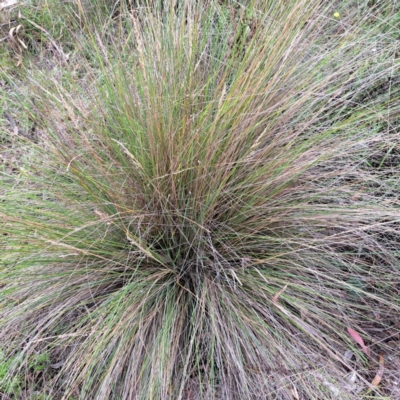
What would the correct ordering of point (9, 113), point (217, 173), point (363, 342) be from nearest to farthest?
point (217, 173), point (363, 342), point (9, 113)

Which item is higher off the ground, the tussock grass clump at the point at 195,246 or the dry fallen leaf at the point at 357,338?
the tussock grass clump at the point at 195,246

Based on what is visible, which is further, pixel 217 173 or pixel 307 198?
pixel 307 198

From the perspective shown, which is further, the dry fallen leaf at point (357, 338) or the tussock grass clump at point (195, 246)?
the dry fallen leaf at point (357, 338)

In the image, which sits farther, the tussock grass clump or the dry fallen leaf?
the dry fallen leaf

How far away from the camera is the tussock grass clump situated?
1.74 metres

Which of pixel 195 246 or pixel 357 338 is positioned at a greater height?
pixel 195 246

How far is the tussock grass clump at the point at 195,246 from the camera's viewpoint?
1.74 m

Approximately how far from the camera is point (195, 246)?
1.92m

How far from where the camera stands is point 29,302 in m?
1.86

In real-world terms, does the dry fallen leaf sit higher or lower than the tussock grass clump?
lower

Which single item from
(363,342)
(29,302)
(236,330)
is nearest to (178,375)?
(236,330)

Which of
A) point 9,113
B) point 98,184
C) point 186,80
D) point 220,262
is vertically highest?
point 9,113

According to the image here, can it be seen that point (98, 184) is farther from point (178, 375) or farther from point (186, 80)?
point (178, 375)

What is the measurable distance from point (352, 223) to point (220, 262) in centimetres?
64
